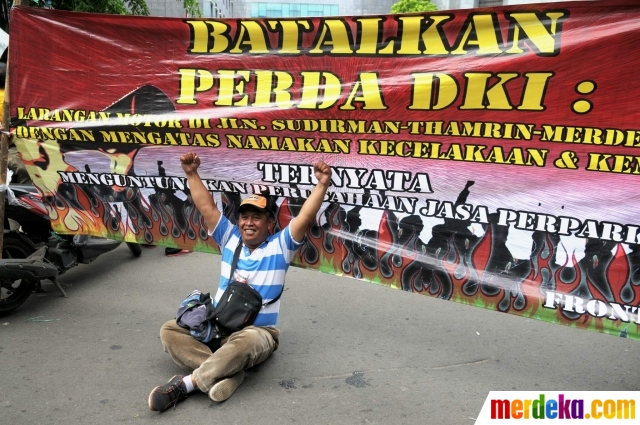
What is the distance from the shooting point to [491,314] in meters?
4.32

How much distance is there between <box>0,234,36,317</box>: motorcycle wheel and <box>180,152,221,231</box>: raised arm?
1742 mm

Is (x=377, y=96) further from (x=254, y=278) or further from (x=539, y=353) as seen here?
(x=539, y=353)

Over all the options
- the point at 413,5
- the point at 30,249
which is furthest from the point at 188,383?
the point at 413,5

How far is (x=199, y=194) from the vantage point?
3.36m

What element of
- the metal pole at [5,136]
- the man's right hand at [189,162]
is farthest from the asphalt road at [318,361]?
the man's right hand at [189,162]

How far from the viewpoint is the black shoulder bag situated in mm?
3123

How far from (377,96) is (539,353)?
6.95ft

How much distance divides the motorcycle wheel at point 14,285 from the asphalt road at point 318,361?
0.11m

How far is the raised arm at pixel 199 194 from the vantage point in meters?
3.36

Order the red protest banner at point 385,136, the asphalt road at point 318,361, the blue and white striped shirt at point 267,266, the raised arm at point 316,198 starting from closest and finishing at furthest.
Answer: the red protest banner at point 385,136 → the asphalt road at point 318,361 → the raised arm at point 316,198 → the blue and white striped shirt at point 267,266

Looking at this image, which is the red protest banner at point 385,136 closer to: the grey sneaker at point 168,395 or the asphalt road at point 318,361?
the asphalt road at point 318,361

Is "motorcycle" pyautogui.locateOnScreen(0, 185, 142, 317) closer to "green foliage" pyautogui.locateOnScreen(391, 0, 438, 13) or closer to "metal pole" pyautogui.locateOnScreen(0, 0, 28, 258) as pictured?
"metal pole" pyautogui.locateOnScreen(0, 0, 28, 258)

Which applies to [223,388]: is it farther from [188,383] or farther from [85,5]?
[85,5]

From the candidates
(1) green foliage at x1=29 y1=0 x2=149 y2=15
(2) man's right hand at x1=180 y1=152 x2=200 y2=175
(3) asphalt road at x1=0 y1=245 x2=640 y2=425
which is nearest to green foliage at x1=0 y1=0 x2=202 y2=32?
(1) green foliage at x1=29 y1=0 x2=149 y2=15
